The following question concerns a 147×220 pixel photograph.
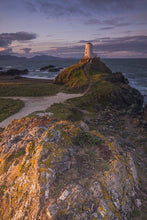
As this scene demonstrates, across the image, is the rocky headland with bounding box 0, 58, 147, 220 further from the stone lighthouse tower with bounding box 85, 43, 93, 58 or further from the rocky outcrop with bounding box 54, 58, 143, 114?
the stone lighthouse tower with bounding box 85, 43, 93, 58

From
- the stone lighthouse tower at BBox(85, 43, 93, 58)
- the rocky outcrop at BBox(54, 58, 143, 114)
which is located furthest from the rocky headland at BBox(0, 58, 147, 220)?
the stone lighthouse tower at BBox(85, 43, 93, 58)

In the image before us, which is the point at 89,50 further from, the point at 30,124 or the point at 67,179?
the point at 67,179

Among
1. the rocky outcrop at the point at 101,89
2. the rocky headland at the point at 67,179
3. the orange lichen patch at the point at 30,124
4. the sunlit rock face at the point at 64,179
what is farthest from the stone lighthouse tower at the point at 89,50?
the sunlit rock face at the point at 64,179

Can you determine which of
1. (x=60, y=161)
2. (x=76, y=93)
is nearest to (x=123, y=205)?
(x=60, y=161)

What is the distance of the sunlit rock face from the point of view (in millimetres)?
5548

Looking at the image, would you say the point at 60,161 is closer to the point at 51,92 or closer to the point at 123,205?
the point at 123,205

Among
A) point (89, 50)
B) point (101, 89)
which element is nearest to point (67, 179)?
point (101, 89)

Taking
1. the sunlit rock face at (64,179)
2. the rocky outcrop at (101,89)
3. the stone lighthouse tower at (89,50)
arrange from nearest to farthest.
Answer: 1. the sunlit rock face at (64,179)
2. the rocky outcrop at (101,89)
3. the stone lighthouse tower at (89,50)

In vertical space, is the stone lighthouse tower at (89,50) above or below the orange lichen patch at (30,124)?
above

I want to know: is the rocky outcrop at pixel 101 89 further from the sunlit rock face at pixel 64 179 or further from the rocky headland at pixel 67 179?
the sunlit rock face at pixel 64 179

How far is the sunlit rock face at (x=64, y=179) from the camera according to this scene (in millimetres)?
5548

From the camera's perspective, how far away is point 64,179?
655 cm

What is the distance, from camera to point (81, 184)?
636cm

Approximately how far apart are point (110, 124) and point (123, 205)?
714 inches
